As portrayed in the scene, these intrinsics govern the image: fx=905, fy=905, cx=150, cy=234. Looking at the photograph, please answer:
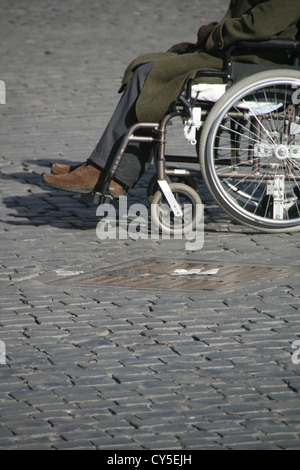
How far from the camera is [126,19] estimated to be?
51.2 ft

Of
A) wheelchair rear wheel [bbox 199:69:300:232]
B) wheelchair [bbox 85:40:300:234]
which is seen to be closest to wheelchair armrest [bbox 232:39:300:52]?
wheelchair [bbox 85:40:300:234]

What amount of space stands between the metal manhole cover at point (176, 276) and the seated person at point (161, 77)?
68cm

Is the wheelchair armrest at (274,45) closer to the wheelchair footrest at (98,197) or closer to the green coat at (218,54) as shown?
the green coat at (218,54)

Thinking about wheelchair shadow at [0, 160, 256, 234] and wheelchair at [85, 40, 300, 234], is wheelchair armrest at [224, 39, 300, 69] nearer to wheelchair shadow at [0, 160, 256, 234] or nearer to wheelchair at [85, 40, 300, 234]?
wheelchair at [85, 40, 300, 234]

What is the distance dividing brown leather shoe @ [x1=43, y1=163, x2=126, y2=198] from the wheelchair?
86 millimetres

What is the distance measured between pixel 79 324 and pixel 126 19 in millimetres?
11864

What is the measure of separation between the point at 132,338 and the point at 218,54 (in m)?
2.34

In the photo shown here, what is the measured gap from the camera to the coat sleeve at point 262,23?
223 inches

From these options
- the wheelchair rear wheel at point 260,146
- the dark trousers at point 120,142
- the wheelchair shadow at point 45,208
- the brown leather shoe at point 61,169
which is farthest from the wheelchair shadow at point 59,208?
the dark trousers at point 120,142

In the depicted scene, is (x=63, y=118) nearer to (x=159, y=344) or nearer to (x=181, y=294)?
(x=181, y=294)

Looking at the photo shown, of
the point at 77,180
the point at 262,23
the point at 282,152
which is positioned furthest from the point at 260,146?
the point at 77,180

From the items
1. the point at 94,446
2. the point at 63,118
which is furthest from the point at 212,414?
the point at 63,118

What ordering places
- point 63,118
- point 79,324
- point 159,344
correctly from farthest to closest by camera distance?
point 63,118, point 79,324, point 159,344

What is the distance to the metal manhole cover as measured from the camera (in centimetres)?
511
